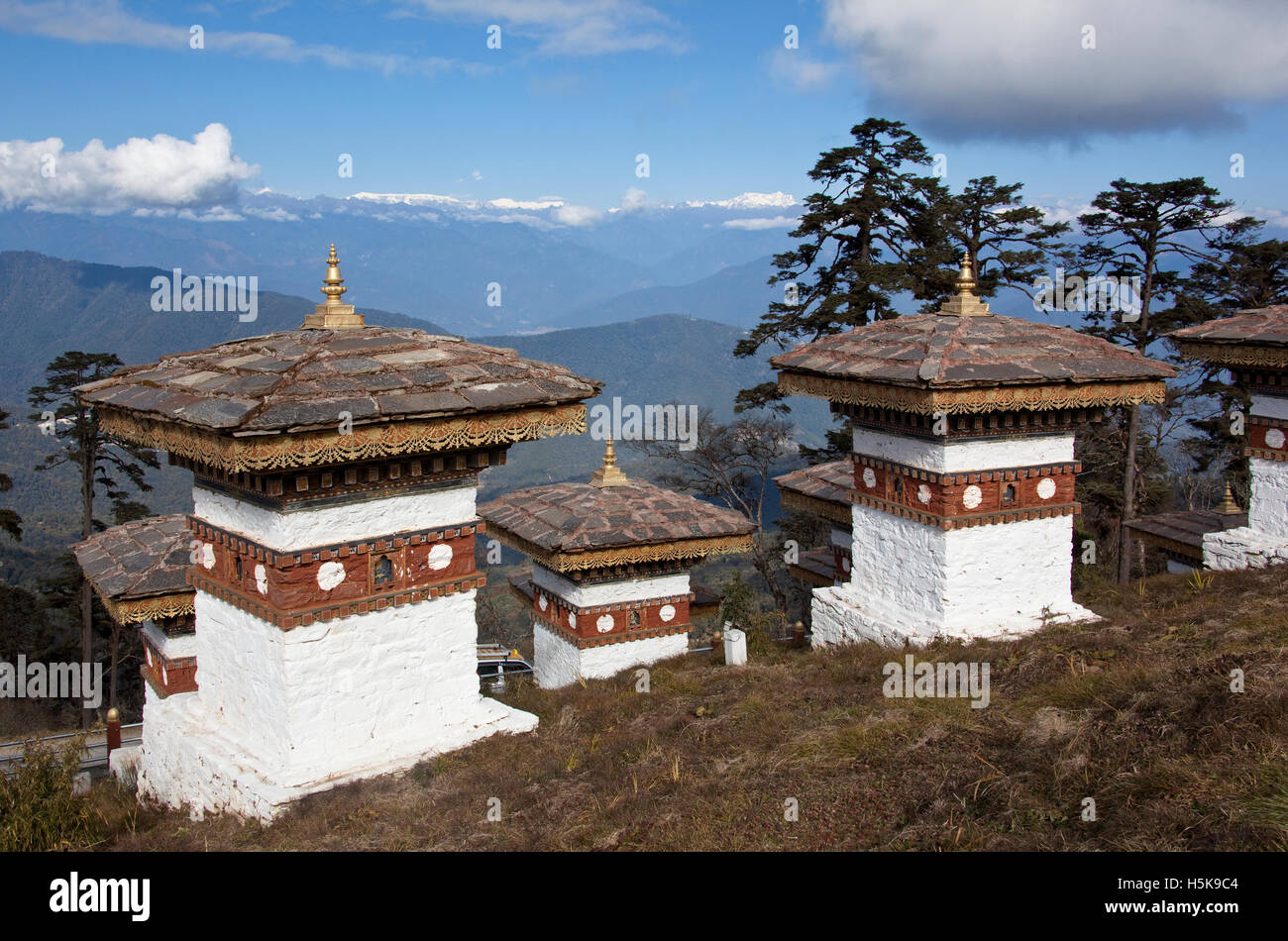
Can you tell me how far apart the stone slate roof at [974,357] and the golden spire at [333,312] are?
4.61 meters

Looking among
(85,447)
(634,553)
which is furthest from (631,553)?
(85,447)

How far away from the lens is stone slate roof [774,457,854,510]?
1216 cm

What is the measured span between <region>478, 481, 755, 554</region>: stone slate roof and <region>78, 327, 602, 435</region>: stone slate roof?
368cm

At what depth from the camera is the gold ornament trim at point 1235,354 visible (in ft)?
36.4

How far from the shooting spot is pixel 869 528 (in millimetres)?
10375

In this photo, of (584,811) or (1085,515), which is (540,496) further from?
(1085,515)

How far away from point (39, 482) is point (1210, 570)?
114 meters

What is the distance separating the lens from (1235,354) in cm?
1147

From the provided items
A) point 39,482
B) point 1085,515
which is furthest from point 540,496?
point 39,482

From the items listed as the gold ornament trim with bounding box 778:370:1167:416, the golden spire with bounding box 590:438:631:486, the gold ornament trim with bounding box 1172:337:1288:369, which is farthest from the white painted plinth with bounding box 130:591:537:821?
the gold ornament trim with bounding box 1172:337:1288:369

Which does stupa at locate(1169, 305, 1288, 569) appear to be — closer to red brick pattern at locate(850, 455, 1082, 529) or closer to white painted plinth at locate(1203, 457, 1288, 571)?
white painted plinth at locate(1203, 457, 1288, 571)

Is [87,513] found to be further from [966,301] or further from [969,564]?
[969,564]

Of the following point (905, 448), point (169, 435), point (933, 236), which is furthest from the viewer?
point (933, 236)

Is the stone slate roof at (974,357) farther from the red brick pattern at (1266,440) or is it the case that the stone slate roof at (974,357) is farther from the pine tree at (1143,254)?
the pine tree at (1143,254)
